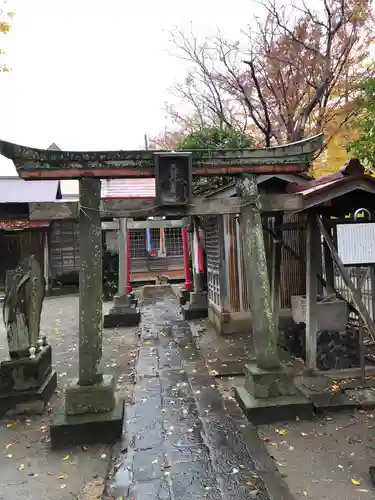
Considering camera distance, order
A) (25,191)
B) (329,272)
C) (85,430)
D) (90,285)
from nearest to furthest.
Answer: (85,430) → (90,285) → (329,272) → (25,191)

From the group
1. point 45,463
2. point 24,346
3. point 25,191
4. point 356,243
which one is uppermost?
point 25,191

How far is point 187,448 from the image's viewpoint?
4254 mm

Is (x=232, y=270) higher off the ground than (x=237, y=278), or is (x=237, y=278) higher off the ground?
(x=232, y=270)

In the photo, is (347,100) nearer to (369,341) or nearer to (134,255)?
(369,341)

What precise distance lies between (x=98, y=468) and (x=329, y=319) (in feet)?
14.6

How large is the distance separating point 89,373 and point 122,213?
2.19 metres

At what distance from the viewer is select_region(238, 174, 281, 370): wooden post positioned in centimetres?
503

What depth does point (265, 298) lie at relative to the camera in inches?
201

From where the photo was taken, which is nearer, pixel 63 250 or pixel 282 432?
pixel 282 432

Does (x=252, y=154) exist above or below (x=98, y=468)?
above

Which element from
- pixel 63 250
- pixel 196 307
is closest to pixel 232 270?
pixel 196 307

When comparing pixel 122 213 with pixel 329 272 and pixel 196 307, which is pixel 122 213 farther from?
pixel 196 307

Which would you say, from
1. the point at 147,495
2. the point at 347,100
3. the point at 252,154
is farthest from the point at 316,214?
the point at 347,100

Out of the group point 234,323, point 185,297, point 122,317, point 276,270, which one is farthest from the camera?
point 185,297
